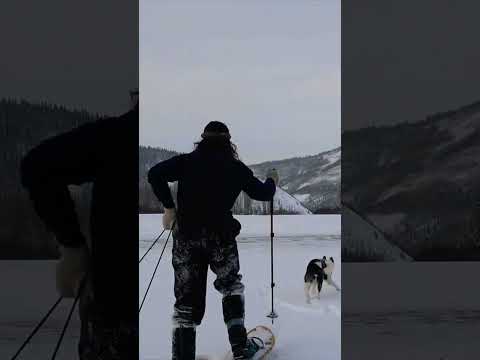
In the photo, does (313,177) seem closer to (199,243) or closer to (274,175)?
(274,175)

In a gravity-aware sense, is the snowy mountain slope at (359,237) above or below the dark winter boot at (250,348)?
above

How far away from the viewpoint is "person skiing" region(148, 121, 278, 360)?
3.44m

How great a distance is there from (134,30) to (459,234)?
8.13 ft

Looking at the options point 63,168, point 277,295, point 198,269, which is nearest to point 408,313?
point 277,295

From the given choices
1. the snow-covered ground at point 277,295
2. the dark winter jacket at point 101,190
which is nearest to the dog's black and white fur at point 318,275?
the snow-covered ground at point 277,295

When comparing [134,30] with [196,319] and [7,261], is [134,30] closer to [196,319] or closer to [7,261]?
[7,261]

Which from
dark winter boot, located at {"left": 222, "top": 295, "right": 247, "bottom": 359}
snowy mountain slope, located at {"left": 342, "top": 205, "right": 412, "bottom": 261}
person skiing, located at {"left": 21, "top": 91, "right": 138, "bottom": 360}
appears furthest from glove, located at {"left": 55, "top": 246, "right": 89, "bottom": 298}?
snowy mountain slope, located at {"left": 342, "top": 205, "right": 412, "bottom": 261}

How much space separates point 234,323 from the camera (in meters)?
3.45

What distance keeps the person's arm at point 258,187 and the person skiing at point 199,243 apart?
5.6 inches

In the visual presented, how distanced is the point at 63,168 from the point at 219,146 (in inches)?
37.9

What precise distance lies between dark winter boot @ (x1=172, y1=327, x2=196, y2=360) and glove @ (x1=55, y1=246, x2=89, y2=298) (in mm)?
692

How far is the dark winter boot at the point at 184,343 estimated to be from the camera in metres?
3.44

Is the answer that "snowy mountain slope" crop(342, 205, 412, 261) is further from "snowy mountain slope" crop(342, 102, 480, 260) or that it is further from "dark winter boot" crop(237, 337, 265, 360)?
"dark winter boot" crop(237, 337, 265, 360)

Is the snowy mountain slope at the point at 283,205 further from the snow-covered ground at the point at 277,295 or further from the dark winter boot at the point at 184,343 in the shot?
the dark winter boot at the point at 184,343
